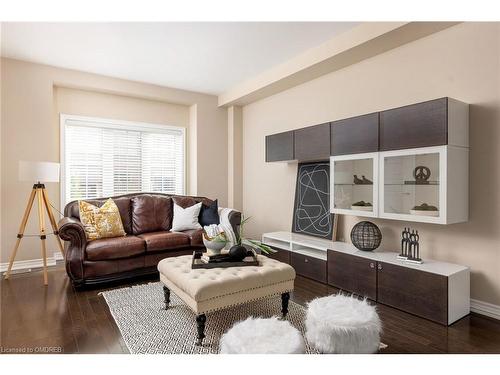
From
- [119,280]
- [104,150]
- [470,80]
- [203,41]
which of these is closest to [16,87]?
[104,150]

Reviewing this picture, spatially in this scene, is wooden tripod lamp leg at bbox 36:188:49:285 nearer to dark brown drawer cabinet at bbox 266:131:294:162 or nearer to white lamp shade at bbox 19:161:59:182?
white lamp shade at bbox 19:161:59:182

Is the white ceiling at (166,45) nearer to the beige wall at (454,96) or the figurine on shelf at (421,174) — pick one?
the beige wall at (454,96)

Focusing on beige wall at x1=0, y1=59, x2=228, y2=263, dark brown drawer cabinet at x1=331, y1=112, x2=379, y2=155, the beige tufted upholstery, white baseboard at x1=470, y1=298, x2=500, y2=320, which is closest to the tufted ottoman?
the beige tufted upholstery

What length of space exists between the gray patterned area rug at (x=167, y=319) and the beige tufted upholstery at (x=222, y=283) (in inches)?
9.5

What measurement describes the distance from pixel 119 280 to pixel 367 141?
3157 millimetres

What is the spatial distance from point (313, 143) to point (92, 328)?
2867mm

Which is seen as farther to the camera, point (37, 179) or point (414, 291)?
point (37, 179)

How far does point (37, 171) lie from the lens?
11.7ft

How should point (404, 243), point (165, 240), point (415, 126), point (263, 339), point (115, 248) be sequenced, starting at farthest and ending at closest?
point (165, 240), point (115, 248), point (404, 243), point (415, 126), point (263, 339)

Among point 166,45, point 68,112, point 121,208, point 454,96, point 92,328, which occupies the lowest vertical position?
point 92,328

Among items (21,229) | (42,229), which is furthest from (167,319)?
(21,229)

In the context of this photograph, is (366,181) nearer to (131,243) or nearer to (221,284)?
(221,284)

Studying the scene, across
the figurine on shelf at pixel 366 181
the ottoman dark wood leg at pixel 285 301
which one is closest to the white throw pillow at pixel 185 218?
the ottoman dark wood leg at pixel 285 301
